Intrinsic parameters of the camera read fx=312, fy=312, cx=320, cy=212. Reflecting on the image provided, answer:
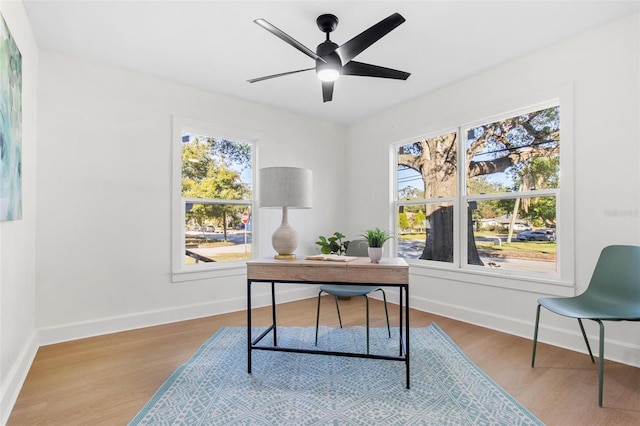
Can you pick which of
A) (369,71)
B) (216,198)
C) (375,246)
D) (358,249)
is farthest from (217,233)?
(369,71)

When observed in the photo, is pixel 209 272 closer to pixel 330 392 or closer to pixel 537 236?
pixel 330 392

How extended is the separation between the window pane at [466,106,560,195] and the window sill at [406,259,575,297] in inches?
34.3

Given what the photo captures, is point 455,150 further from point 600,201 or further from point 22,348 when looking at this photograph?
point 22,348

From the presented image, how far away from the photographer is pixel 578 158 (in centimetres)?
265

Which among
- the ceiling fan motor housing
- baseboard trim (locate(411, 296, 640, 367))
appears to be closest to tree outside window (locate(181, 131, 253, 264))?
the ceiling fan motor housing

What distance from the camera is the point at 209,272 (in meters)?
3.70

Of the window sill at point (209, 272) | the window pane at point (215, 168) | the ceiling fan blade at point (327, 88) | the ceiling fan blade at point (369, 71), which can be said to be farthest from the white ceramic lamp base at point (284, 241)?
the window pane at point (215, 168)

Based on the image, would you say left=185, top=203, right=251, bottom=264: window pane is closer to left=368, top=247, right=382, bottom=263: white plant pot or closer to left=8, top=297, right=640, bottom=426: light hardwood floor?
left=8, top=297, right=640, bottom=426: light hardwood floor

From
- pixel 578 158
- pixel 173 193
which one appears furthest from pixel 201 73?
pixel 578 158

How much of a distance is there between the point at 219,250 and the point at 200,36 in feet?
7.64

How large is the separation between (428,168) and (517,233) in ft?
4.25

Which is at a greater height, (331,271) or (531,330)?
(331,271)

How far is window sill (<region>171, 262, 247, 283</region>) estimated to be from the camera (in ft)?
11.4

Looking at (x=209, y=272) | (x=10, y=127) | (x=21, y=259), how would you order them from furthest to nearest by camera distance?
(x=209, y=272), (x=21, y=259), (x=10, y=127)
